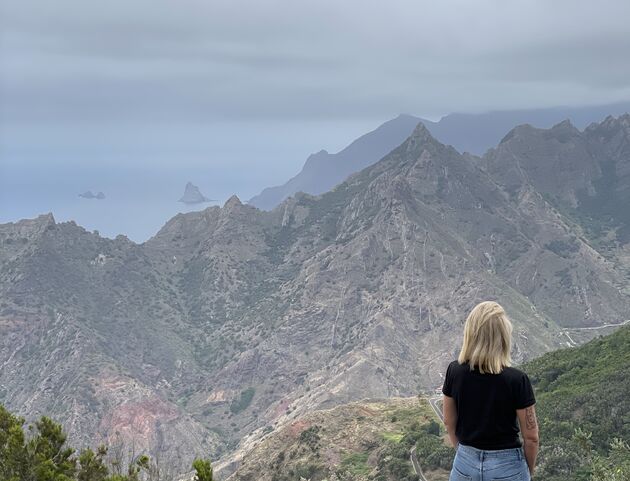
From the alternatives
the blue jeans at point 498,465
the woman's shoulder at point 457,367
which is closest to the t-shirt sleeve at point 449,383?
the woman's shoulder at point 457,367

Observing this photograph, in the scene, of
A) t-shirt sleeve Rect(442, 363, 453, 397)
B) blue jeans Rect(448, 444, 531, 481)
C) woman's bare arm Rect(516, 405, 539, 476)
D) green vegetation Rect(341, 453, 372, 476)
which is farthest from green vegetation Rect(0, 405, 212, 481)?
green vegetation Rect(341, 453, 372, 476)

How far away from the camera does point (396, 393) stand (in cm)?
16325

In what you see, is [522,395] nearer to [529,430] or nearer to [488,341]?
[529,430]

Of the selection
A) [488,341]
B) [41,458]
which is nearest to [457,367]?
[488,341]

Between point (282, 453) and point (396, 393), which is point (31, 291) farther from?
point (282, 453)

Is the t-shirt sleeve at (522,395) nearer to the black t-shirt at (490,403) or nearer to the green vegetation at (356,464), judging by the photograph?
the black t-shirt at (490,403)

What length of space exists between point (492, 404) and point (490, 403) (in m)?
0.04

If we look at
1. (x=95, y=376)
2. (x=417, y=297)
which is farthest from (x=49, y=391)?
(x=417, y=297)

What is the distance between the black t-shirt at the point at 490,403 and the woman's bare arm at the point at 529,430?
0.28ft

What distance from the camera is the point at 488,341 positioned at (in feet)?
→ 30.0

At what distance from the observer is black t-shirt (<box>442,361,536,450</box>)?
9.06 metres

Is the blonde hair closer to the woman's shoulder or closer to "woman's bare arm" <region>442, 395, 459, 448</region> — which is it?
the woman's shoulder

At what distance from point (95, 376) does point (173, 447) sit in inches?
1104

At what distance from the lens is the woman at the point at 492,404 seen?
908 cm
